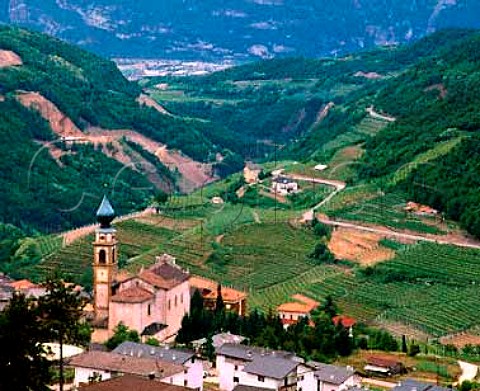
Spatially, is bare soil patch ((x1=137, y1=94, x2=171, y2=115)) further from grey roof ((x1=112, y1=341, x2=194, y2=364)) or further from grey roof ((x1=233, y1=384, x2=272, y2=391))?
grey roof ((x1=233, y1=384, x2=272, y2=391))

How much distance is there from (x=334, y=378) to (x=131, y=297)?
1090 centimetres

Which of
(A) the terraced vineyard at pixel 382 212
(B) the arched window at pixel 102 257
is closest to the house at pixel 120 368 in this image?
(B) the arched window at pixel 102 257

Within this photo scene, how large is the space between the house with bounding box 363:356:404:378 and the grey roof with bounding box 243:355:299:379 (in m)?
4.39

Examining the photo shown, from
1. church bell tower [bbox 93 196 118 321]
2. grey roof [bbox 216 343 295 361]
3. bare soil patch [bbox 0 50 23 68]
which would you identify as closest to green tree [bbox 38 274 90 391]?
grey roof [bbox 216 343 295 361]

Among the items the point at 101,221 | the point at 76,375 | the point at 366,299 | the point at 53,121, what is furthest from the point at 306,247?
the point at 53,121

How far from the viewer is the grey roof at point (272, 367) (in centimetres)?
5078

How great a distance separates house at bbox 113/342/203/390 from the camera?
50938 mm

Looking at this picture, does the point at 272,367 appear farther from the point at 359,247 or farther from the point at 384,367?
the point at 359,247

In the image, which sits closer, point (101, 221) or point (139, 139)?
point (101, 221)

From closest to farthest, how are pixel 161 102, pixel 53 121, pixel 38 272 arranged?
pixel 38 272
pixel 53 121
pixel 161 102

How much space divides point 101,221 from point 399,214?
73.9ft

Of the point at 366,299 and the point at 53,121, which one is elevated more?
the point at 53,121

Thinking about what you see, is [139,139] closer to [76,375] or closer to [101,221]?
[101,221]

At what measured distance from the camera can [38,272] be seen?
7350cm
